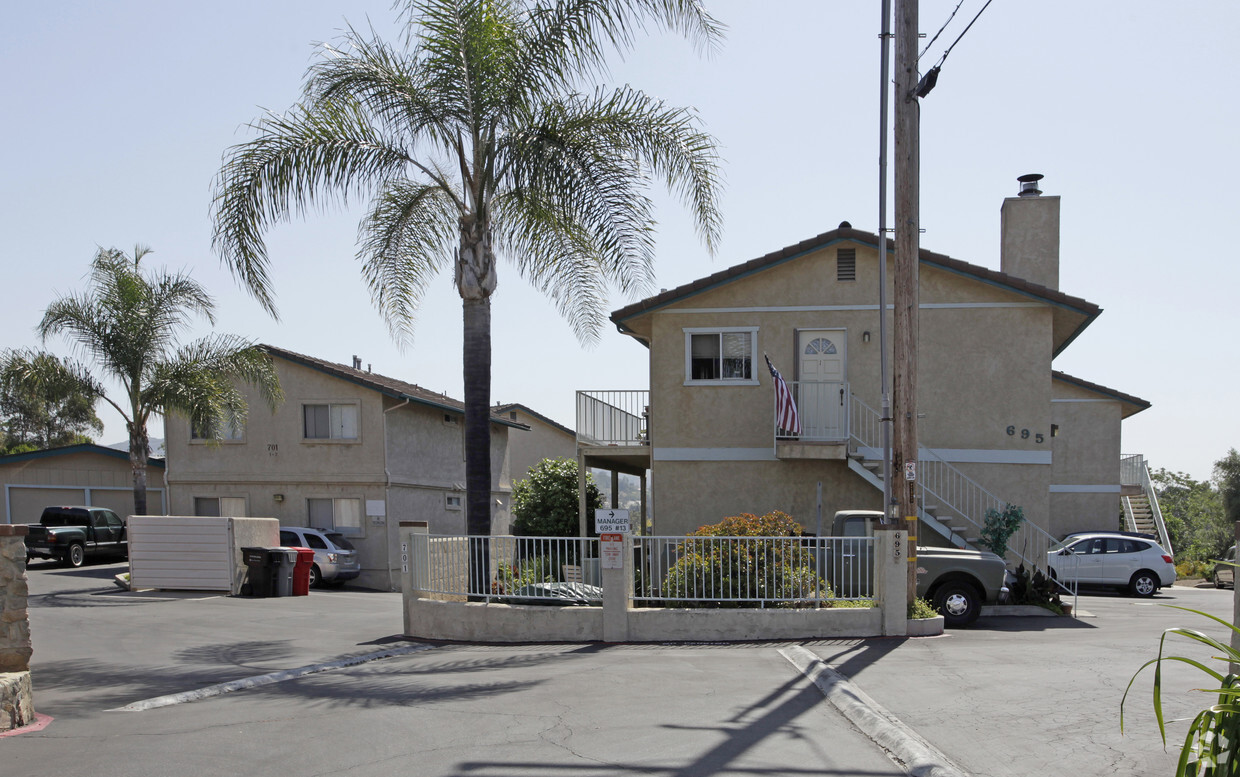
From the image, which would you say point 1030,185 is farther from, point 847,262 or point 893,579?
point 893,579

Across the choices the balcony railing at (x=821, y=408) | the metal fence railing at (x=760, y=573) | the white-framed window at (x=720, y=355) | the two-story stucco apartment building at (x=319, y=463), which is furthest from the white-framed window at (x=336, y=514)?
the metal fence railing at (x=760, y=573)

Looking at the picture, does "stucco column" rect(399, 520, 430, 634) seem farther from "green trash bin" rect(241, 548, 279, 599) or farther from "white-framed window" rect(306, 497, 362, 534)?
"white-framed window" rect(306, 497, 362, 534)

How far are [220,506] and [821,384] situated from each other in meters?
19.2

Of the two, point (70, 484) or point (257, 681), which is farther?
point (70, 484)

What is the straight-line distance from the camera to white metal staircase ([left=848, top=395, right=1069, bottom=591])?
18.1m

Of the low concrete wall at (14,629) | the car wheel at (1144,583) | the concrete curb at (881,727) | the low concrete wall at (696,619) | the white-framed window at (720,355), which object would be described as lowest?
the car wheel at (1144,583)

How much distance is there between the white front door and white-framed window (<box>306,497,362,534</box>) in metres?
14.6

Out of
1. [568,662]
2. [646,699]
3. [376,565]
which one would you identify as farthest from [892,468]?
[376,565]

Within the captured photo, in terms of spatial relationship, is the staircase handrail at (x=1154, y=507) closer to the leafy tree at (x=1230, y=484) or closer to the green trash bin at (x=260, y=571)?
the leafy tree at (x=1230, y=484)

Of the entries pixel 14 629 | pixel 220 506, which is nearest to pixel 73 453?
pixel 220 506

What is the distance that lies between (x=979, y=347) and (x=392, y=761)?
1529 cm

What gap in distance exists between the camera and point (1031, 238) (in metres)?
22.3

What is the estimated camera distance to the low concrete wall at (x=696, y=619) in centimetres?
1212

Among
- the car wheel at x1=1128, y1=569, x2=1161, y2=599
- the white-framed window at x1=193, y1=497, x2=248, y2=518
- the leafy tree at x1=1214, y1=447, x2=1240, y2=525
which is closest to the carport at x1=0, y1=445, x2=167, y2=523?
the white-framed window at x1=193, y1=497, x2=248, y2=518
